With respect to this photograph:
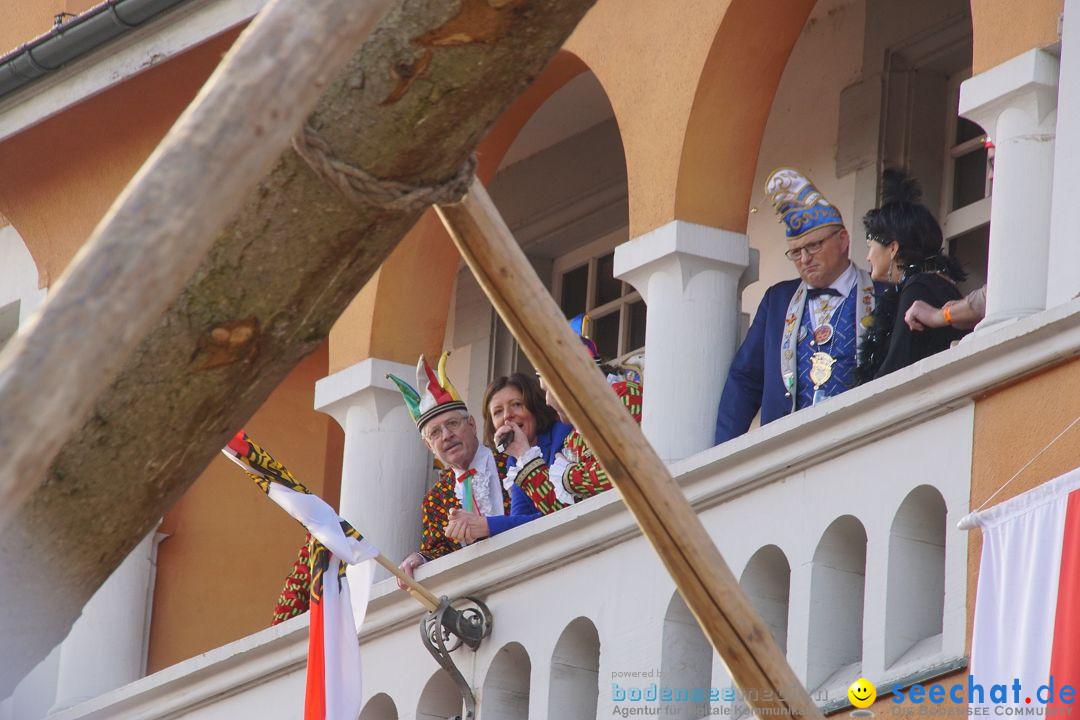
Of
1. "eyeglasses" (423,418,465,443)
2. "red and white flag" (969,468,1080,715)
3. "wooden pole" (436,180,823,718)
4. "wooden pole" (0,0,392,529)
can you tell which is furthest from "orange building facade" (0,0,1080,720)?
"wooden pole" (0,0,392,529)

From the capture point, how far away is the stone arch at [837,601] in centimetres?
699

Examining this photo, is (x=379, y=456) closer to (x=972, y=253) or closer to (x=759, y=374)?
(x=759, y=374)

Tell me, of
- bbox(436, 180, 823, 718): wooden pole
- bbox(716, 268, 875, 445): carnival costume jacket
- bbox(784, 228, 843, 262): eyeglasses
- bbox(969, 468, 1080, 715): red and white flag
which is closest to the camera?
bbox(436, 180, 823, 718): wooden pole

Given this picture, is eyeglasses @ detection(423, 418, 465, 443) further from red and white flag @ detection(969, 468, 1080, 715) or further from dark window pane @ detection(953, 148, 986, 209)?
red and white flag @ detection(969, 468, 1080, 715)

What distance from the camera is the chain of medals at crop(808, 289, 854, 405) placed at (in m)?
7.64

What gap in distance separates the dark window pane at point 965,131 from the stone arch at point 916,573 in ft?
10.2

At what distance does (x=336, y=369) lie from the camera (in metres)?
9.98

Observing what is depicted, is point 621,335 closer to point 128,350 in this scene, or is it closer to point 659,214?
point 659,214

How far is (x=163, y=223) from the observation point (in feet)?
8.94

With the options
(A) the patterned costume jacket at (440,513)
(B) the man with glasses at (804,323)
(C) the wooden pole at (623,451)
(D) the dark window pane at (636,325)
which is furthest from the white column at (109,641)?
(C) the wooden pole at (623,451)

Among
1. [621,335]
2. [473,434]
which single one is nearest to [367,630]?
[473,434]

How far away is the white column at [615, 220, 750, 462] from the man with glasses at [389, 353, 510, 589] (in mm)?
817

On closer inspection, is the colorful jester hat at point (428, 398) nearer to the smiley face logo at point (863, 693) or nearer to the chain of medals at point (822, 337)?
the chain of medals at point (822, 337)

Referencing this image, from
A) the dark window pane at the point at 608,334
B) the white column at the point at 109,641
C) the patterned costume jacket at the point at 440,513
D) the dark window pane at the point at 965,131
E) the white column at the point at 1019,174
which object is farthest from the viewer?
the dark window pane at the point at 608,334
